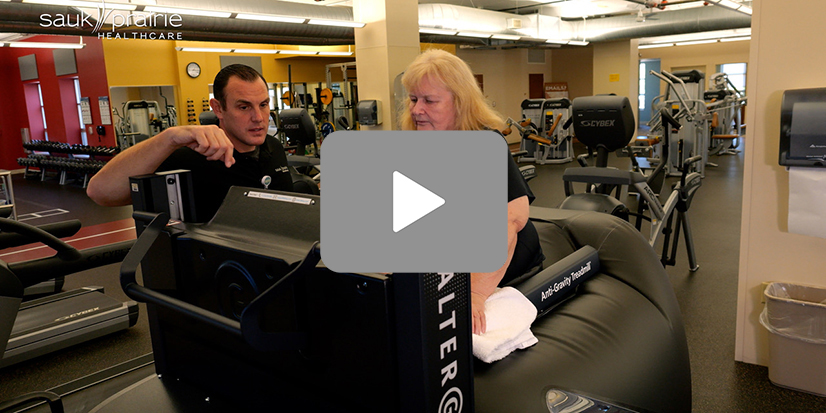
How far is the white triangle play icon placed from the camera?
0.47 m

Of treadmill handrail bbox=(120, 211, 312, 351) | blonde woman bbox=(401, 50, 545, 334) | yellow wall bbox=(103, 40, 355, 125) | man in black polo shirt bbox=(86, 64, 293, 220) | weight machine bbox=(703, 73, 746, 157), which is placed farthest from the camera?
yellow wall bbox=(103, 40, 355, 125)

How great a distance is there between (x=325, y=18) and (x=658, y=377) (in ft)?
26.6

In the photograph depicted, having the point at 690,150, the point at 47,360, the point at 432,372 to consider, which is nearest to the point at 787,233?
the point at 432,372

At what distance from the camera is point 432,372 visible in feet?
2.17

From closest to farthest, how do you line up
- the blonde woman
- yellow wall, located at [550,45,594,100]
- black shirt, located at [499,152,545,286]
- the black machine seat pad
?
the black machine seat pad
black shirt, located at [499,152,545,286]
the blonde woman
yellow wall, located at [550,45,594,100]

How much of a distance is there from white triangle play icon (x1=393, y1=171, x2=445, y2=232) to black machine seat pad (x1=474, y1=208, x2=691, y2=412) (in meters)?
0.64

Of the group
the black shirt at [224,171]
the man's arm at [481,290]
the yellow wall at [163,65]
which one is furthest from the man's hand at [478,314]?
the yellow wall at [163,65]

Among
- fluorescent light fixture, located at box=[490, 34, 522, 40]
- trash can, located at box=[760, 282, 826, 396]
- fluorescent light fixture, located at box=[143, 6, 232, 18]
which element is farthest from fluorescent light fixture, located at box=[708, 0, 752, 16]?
trash can, located at box=[760, 282, 826, 396]

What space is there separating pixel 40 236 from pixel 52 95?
14.7 metres

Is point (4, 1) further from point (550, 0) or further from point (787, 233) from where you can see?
point (550, 0)

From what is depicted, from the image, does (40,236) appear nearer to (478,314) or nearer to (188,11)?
(478,314)

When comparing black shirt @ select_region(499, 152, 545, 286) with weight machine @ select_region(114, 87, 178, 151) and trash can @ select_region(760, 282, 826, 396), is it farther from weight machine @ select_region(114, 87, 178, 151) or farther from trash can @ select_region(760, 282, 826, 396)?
weight machine @ select_region(114, 87, 178, 151)
